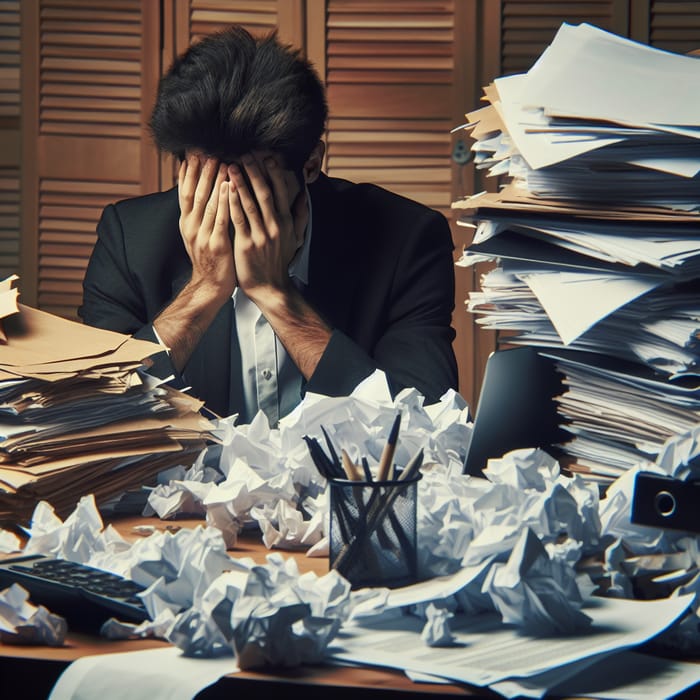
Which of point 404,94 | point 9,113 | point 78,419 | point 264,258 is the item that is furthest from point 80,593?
point 9,113

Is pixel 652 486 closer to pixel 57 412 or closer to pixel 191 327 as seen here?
pixel 57 412

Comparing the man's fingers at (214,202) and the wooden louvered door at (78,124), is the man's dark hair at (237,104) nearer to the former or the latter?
the man's fingers at (214,202)

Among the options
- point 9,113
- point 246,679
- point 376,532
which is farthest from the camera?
point 9,113

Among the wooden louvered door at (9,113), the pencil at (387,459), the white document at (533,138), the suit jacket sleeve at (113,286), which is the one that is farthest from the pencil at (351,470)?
the wooden louvered door at (9,113)

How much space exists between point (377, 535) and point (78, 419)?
0.37 m

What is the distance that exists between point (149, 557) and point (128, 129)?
2477 mm

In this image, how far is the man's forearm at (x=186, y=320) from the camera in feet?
5.22

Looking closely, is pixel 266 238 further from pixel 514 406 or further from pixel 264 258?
pixel 514 406

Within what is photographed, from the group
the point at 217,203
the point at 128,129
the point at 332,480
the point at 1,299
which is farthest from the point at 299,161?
the point at 128,129

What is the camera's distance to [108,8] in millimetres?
2975

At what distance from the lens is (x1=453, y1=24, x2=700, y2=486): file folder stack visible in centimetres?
83

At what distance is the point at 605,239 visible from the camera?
86cm

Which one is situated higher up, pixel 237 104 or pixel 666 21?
pixel 666 21

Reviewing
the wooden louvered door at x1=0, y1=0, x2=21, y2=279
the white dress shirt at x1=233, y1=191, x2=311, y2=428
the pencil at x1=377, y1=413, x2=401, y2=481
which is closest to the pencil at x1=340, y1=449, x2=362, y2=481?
the pencil at x1=377, y1=413, x2=401, y2=481
